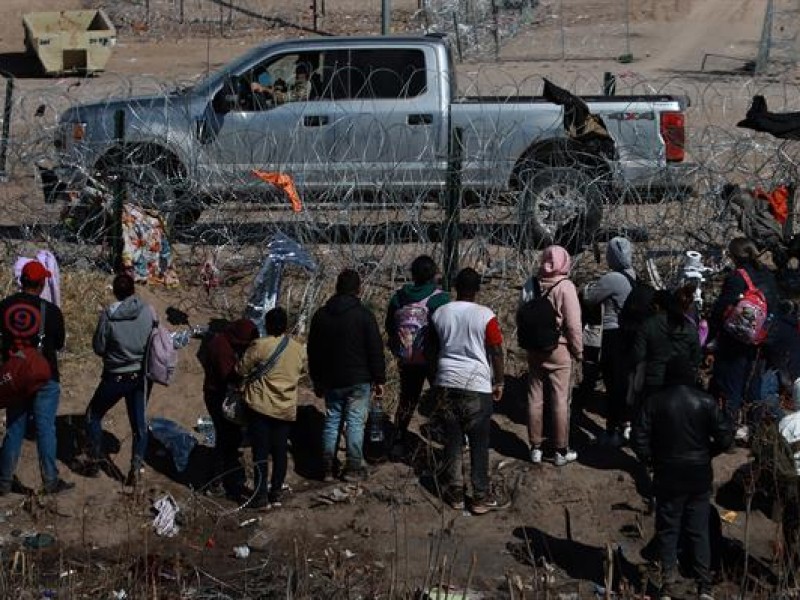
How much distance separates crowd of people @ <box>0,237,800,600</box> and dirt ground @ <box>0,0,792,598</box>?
17cm

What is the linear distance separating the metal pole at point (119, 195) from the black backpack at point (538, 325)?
354cm

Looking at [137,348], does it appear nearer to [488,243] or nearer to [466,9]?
[488,243]

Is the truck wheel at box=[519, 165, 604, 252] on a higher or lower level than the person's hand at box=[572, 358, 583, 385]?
higher

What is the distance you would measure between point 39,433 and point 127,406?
627 millimetres

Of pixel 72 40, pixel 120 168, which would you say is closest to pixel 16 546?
pixel 120 168

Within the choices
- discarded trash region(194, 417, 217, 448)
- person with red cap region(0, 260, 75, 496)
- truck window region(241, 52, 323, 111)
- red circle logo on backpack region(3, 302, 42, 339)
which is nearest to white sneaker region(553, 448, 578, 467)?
discarded trash region(194, 417, 217, 448)

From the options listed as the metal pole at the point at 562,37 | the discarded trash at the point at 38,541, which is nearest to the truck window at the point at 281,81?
the discarded trash at the point at 38,541

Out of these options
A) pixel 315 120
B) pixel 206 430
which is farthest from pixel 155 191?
pixel 206 430

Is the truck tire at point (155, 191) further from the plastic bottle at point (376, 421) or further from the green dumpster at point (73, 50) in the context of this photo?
the green dumpster at point (73, 50)

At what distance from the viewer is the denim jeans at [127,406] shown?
407 inches

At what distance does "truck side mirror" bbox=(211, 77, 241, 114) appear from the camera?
45.0 ft

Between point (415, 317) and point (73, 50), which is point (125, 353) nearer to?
point (415, 317)

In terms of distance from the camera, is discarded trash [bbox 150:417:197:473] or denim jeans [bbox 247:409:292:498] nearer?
denim jeans [bbox 247:409:292:498]

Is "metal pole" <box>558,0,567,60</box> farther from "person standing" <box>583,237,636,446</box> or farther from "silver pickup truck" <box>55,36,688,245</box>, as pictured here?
"person standing" <box>583,237,636,446</box>
